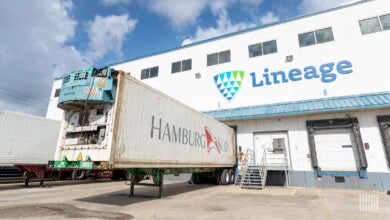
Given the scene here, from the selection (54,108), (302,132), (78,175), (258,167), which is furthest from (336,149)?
(54,108)

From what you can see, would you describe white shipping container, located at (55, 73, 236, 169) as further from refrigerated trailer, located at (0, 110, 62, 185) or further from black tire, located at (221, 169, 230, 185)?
refrigerated trailer, located at (0, 110, 62, 185)

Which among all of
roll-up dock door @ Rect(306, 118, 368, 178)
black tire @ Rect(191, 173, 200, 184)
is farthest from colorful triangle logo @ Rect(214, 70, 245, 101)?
black tire @ Rect(191, 173, 200, 184)

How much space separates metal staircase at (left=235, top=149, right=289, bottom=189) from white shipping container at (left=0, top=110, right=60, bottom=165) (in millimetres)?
13283

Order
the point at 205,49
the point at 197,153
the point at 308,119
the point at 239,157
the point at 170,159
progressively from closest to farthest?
the point at 170,159, the point at 197,153, the point at 308,119, the point at 239,157, the point at 205,49

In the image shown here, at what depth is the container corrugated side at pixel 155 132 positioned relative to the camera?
7069mm

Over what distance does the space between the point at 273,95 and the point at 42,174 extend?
17.9 metres

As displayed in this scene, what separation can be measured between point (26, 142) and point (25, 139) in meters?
0.20

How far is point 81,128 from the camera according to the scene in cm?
757

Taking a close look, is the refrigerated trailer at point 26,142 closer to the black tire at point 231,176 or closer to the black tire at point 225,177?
the black tire at point 225,177

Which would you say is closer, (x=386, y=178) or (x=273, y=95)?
(x=386, y=178)

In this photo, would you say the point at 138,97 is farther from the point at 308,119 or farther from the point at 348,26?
the point at 348,26

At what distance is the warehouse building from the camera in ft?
45.6

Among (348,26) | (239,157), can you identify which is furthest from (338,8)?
(239,157)

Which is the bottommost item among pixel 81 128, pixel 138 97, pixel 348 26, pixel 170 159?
pixel 170 159
